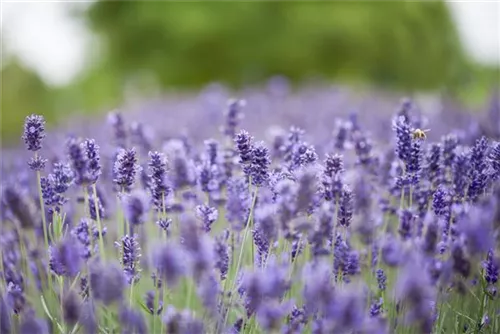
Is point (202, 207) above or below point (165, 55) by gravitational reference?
below

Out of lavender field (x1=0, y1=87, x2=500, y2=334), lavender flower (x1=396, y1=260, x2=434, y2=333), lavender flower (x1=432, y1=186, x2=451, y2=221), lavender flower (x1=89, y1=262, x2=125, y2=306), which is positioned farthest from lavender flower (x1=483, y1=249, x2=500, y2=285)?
lavender flower (x1=89, y1=262, x2=125, y2=306)

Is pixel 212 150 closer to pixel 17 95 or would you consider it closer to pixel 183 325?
pixel 183 325

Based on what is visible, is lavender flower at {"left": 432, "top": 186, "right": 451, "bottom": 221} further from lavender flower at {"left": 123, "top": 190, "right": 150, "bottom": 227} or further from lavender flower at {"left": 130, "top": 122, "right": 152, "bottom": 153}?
lavender flower at {"left": 130, "top": 122, "right": 152, "bottom": 153}

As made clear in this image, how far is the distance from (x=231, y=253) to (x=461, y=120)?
3.19 meters

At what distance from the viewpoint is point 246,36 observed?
53.5 ft

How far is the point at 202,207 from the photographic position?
69.9 inches

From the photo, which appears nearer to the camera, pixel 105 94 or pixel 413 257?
pixel 413 257

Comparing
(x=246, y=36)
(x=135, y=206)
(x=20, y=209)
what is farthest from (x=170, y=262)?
(x=246, y=36)

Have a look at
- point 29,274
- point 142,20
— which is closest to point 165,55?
point 142,20

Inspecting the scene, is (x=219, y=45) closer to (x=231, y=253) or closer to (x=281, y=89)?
(x=281, y=89)

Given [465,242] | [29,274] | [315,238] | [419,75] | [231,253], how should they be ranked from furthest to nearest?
[419,75], [29,274], [231,253], [315,238], [465,242]

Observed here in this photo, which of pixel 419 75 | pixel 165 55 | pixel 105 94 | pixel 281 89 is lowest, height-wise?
pixel 281 89

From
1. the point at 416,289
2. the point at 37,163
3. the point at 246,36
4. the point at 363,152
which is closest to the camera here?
the point at 416,289

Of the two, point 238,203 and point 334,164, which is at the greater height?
point 334,164
